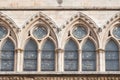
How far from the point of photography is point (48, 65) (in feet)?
63.9

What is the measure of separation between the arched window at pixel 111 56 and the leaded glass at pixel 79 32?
861 mm

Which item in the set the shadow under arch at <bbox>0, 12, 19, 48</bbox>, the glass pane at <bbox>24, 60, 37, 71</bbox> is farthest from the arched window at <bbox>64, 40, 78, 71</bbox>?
the shadow under arch at <bbox>0, 12, 19, 48</bbox>

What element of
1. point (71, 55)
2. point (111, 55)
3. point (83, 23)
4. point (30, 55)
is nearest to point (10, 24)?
point (30, 55)

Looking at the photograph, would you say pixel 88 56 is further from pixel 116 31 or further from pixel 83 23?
pixel 116 31

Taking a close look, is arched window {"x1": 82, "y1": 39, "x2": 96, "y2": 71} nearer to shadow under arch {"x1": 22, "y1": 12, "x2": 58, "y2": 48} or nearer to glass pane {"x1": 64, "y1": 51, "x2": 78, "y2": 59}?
glass pane {"x1": 64, "y1": 51, "x2": 78, "y2": 59}

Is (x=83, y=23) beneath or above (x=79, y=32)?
above

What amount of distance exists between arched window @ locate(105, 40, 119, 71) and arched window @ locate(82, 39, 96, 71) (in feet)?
1.37

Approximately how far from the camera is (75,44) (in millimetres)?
19703

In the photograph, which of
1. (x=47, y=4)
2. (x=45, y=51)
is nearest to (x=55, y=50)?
(x=45, y=51)

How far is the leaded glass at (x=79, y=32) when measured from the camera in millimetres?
19763

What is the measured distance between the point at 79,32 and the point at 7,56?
248cm

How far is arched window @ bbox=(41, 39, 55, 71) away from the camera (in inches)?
765

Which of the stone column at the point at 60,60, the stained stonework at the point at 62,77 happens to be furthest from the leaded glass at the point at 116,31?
the stone column at the point at 60,60

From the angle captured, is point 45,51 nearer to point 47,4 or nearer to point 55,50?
point 55,50
